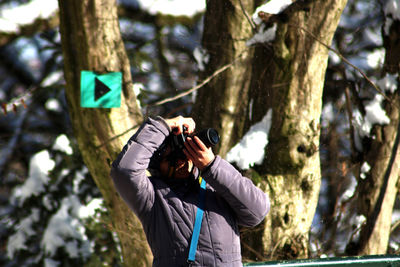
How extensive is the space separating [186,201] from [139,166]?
0.26m

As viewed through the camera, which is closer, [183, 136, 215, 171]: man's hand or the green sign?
[183, 136, 215, 171]: man's hand

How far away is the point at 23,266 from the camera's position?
580cm

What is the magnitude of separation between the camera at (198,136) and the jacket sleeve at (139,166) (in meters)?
0.06

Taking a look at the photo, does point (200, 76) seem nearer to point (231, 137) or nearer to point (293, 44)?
point (231, 137)

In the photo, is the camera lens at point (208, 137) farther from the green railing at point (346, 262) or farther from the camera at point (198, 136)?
the green railing at point (346, 262)

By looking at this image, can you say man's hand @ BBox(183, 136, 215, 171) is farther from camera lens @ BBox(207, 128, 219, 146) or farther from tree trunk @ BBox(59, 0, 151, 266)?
tree trunk @ BBox(59, 0, 151, 266)

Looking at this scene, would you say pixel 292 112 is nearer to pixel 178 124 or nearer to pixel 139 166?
pixel 178 124

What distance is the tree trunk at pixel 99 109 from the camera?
2.75 meters

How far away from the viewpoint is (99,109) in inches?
110

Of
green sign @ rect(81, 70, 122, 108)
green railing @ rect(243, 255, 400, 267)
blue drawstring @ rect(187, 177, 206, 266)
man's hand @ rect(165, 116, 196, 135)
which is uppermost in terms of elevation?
green sign @ rect(81, 70, 122, 108)

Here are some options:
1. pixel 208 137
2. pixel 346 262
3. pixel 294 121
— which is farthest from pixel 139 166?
pixel 294 121

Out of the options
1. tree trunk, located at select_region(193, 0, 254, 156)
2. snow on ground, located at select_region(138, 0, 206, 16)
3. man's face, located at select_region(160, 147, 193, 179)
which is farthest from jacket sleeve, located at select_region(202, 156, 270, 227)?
snow on ground, located at select_region(138, 0, 206, 16)

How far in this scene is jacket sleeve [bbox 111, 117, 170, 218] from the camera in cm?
175

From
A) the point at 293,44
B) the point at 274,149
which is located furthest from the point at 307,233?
the point at 293,44
